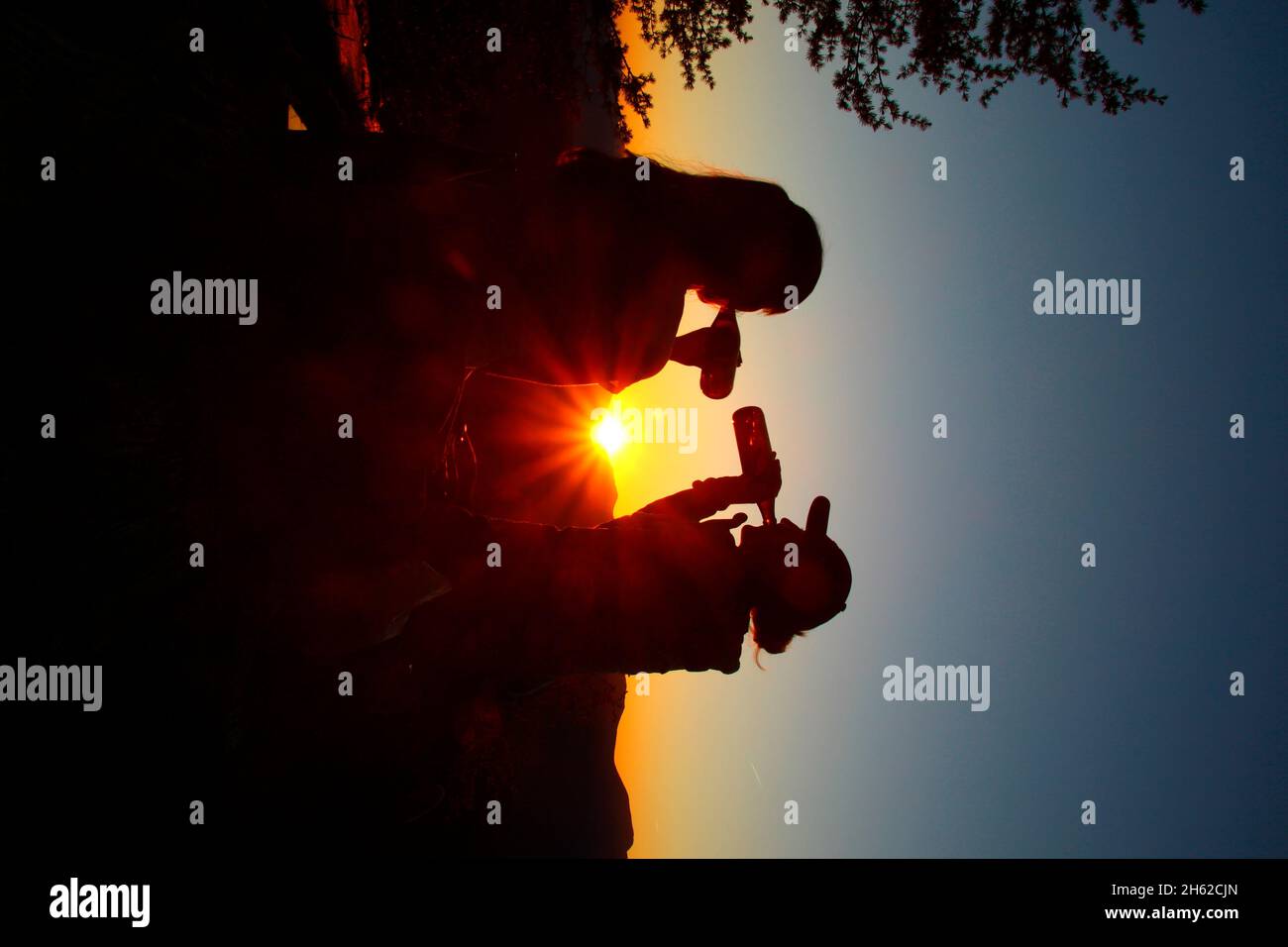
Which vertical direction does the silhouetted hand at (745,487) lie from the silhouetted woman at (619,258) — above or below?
below

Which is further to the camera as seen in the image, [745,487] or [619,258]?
[745,487]

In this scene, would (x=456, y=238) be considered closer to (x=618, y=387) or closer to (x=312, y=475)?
(x=618, y=387)

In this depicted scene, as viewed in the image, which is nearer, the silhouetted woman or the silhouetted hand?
the silhouetted woman

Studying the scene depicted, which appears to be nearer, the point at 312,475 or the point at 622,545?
the point at 312,475

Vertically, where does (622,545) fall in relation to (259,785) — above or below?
above

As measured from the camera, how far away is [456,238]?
9.09 feet

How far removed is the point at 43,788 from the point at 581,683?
366 inches

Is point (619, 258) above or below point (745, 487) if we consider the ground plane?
above

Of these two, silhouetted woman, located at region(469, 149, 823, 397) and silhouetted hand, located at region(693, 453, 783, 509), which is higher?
silhouetted woman, located at region(469, 149, 823, 397)

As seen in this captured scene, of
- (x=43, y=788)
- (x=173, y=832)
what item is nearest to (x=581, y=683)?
(x=173, y=832)

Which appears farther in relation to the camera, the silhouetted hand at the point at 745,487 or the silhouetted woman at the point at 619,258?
the silhouetted hand at the point at 745,487
